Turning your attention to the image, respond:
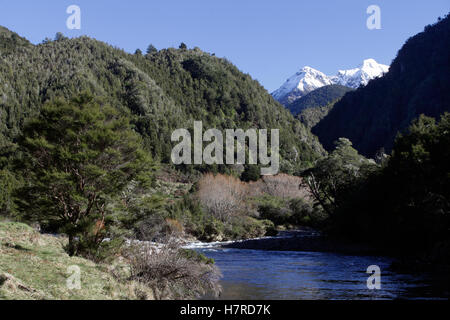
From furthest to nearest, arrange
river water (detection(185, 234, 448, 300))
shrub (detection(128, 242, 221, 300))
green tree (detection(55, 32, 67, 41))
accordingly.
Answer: green tree (detection(55, 32, 67, 41))
river water (detection(185, 234, 448, 300))
shrub (detection(128, 242, 221, 300))

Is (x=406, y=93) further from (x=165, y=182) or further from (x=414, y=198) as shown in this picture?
(x=414, y=198)

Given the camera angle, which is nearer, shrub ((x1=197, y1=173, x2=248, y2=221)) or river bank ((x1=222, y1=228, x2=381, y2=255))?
river bank ((x1=222, y1=228, x2=381, y2=255))

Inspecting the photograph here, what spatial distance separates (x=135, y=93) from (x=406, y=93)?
96.2 meters

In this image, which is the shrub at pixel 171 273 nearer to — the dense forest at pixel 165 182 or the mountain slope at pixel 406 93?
the dense forest at pixel 165 182

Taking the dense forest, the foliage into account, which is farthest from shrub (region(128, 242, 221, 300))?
the foliage

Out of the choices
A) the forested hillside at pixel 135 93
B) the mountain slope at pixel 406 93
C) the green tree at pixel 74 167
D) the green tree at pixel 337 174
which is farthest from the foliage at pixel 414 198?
the mountain slope at pixel 406 93

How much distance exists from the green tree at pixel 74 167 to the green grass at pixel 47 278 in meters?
1.99

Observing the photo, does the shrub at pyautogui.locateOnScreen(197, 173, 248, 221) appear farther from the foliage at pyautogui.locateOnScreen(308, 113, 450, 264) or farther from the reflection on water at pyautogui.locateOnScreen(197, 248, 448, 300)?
the reflection on water at pyautogui.locateOnScreen(197, 248, 448, 300)

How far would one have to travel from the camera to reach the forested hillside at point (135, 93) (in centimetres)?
13212

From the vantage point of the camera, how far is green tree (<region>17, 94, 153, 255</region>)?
23578 mm

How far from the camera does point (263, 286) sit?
2533cm

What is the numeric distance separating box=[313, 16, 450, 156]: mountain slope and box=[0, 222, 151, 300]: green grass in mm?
129110
